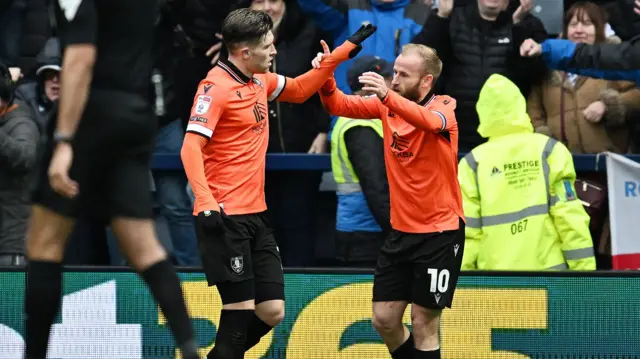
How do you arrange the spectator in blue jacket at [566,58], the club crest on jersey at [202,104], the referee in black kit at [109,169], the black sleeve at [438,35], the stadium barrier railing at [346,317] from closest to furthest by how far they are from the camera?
the referee in black kit at [109,169] → the club crest on jersey at [202,104] → the stadium barrier railing at [346,317] → the spectator in blue jacket at [566,58] → the black sleeve at [438,35]

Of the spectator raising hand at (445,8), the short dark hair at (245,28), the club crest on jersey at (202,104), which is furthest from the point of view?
the spectator raising hand at (445,8)

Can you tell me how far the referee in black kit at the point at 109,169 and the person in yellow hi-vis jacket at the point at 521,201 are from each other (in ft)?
10.6

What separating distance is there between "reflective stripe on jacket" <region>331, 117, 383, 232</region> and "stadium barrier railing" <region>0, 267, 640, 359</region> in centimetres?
90

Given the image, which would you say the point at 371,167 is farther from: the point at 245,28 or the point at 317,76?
the point at 245,28

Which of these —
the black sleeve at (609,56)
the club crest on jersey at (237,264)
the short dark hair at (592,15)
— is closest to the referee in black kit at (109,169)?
the club crest on jersey at (237,264)

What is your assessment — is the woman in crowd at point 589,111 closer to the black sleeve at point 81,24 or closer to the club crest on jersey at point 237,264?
the club crest on jersey at point 237,264

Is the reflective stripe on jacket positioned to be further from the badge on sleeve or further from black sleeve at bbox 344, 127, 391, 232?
the badge on sleeve

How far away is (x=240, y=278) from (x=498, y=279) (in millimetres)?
1745

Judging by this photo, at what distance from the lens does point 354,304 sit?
776 centimetres

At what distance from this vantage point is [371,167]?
840 centimetres

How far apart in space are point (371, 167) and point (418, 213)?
1.34 meters

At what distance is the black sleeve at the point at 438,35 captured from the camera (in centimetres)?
900

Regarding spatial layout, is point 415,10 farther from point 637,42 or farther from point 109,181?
point 109,181

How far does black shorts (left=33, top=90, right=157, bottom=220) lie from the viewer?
526 cm
